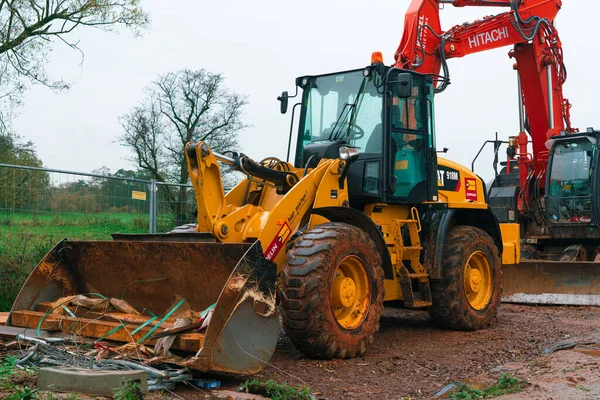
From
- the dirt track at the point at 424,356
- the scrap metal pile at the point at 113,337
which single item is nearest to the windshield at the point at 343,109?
the dirt track at the point at 424,356

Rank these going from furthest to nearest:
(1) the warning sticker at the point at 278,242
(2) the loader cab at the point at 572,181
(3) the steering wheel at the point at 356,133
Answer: (2) the loader cab at the point at 572,181 → (3) the steering wheel at the point at 356,133 → (1) the warning sticker at the point at 278,242

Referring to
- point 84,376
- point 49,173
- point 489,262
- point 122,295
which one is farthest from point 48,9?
point 84,376

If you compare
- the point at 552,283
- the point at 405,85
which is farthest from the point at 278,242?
the point at 552,283

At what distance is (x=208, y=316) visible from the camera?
5.52 meters

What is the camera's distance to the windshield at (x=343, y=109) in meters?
7.80

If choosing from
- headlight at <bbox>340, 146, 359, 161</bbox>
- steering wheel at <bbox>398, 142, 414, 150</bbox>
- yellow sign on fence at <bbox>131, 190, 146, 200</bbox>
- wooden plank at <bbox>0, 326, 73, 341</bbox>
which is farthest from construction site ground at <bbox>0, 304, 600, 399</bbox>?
yellow sign on fence at <bbox>131, 190, 146, 200</bbox>

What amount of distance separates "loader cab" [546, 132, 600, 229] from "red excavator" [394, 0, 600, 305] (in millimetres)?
18

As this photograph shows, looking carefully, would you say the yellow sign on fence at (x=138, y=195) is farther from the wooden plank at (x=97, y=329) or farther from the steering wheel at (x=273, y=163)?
the wooden plank at (x=97, y=329)

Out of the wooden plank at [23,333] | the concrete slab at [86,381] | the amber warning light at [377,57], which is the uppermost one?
the amber warning light at [377,57]

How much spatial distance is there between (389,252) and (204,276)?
7.14ft

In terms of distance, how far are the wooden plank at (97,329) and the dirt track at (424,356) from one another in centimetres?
70

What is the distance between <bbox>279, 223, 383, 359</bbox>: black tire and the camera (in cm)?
600

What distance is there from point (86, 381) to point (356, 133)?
4316 millimetres

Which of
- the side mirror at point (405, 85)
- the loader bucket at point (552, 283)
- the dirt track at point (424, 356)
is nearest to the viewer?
the dirt track at point (424, 356)
